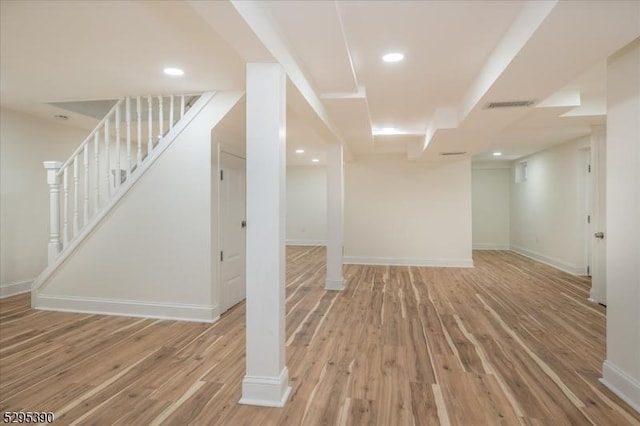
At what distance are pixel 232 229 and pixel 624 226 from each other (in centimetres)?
368

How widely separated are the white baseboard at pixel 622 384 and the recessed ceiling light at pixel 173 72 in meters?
4.18

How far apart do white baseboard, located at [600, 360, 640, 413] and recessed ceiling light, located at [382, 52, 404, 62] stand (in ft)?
9.13

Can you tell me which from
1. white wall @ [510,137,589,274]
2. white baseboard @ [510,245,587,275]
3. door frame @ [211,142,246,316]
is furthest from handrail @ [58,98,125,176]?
white baseboard @ [510,245,587,275]

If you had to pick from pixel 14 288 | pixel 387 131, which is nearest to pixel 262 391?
pixel 387 131

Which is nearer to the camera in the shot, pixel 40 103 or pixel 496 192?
pixel 40 103

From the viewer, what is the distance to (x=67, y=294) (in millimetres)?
3848

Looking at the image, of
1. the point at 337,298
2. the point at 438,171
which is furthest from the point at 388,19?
the point at 438,171

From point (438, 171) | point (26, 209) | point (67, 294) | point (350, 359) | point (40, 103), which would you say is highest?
point (40, 103)

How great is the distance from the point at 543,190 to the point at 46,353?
8676 millimetres

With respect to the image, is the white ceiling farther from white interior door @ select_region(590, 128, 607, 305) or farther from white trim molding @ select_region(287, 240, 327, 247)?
white trim molding @ select_region(287, 240, 327, 247)

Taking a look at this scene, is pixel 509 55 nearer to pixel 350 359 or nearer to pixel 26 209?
pixel 350 359

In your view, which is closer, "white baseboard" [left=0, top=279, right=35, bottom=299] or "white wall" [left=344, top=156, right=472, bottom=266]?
"white baseboard" [left=0, top=279, right=35, bottom=299]

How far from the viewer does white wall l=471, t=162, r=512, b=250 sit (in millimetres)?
9031

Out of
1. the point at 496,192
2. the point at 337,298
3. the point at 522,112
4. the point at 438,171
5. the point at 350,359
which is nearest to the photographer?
the point at 350,359
